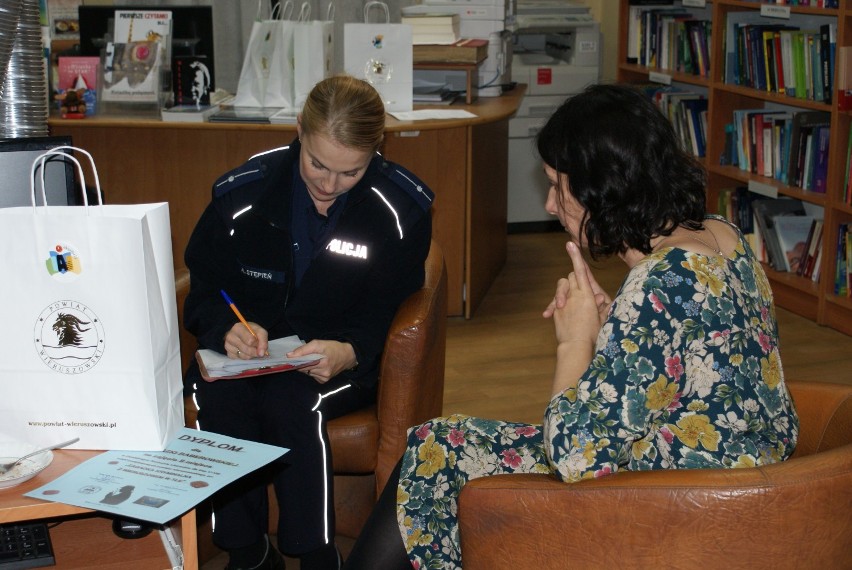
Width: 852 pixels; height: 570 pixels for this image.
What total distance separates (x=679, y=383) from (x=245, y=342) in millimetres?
881

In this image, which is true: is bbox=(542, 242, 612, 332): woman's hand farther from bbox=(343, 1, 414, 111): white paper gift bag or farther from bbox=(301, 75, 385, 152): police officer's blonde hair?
bbox=(343, 1, 414, 111): white paper gift bag

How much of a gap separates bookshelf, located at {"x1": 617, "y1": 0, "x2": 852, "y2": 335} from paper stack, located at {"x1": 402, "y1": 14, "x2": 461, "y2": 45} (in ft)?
3.94

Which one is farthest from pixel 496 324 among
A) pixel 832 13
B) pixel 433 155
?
pixel 832 13

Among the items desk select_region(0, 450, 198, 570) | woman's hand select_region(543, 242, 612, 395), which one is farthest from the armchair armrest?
desk select_region(0, 450, 198, 570)

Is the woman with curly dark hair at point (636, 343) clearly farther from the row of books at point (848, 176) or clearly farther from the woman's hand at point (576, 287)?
the row of books at point (848, 176)

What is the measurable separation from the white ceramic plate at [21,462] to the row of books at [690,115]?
12.3 ft

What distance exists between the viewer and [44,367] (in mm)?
1328

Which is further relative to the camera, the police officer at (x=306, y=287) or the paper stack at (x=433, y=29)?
the paper stack at (x=433, y=29)

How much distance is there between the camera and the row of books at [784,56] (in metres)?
3.72

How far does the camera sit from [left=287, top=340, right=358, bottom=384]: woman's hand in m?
1.92

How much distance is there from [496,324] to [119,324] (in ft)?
8.76

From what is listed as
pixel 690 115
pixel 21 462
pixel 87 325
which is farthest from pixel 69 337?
pixel 690 115

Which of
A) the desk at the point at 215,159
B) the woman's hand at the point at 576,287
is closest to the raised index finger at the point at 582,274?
the woman's hand at the point at 576,287

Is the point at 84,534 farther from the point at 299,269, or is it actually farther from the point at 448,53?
the point at 448,53
